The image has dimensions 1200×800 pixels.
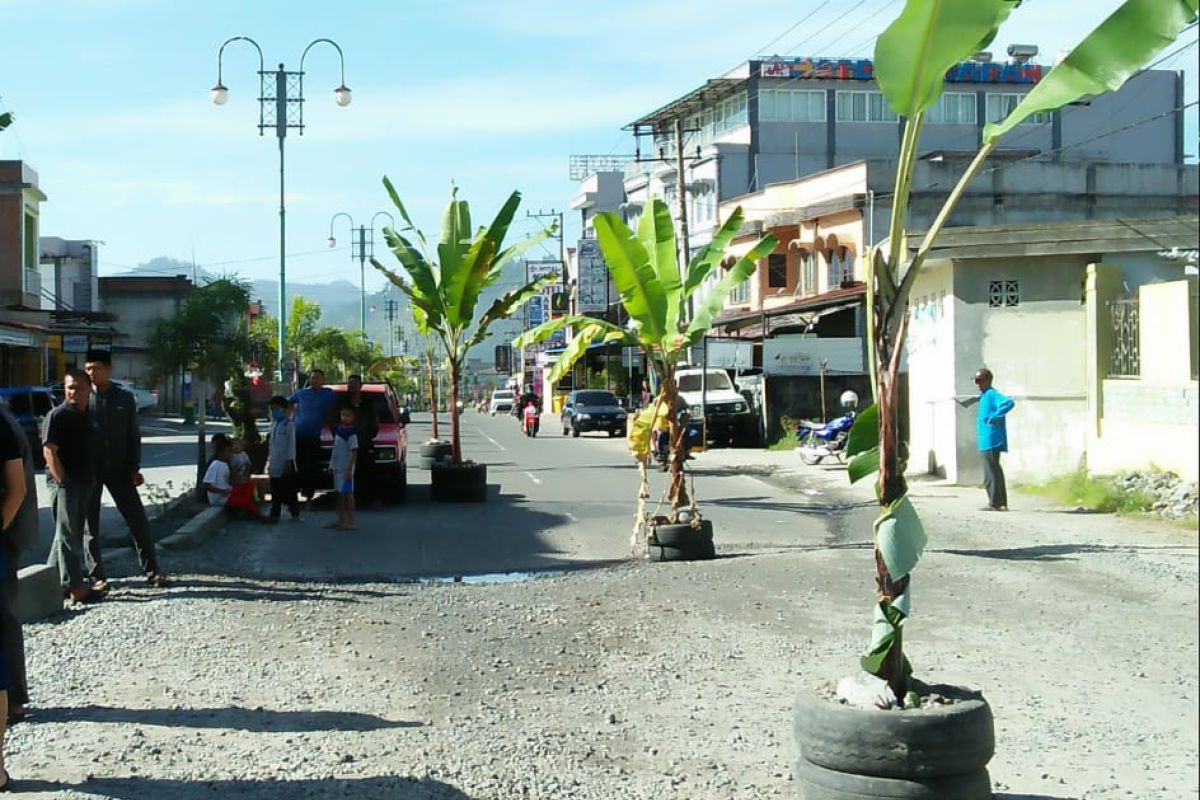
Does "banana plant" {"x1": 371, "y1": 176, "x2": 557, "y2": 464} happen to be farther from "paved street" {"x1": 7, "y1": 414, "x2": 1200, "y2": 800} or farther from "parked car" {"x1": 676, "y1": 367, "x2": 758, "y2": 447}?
"parked car" {"x1": 676, "y1": 367, "x2": 758, "y2": 447}

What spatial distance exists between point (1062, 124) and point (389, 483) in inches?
2153

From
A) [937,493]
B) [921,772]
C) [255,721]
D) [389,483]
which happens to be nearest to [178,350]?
[389,483]

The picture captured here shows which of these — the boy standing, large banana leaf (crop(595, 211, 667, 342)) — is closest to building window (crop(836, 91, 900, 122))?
the boy standing

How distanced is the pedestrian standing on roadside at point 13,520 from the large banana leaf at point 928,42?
4.27 metres

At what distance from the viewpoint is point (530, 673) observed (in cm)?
847

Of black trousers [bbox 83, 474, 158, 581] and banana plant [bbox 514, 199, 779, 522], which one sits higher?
banana plant [bbox 514, 199, 779, 522]

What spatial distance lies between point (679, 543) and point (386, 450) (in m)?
7.61

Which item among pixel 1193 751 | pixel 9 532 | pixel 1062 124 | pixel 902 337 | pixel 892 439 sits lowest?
pixel 1193 751

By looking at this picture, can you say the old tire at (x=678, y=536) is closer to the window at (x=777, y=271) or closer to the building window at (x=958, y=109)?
the window at (x=777, y=271)

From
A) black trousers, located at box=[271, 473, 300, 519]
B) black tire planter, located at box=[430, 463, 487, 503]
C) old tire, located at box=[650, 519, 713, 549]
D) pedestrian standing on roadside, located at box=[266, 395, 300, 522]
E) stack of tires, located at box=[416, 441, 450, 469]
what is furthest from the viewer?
stack of tires, located at box=[416, 441, 450, 469]

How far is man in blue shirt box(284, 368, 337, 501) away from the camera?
1950 centimetres

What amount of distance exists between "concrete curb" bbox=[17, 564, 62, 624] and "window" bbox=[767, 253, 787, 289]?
144 ft

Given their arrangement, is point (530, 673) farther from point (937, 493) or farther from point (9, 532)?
point (937, 493)

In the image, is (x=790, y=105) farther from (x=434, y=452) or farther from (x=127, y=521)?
(x=127, y=521)
